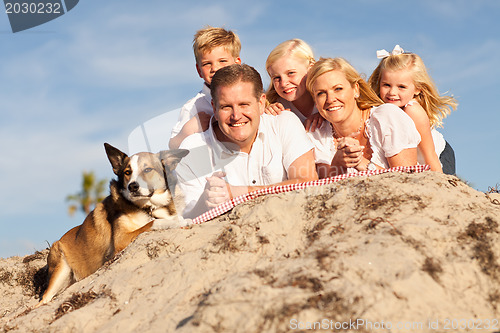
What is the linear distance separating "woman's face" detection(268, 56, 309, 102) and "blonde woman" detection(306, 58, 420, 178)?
35 cm

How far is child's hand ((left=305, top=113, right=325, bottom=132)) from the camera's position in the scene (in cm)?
658

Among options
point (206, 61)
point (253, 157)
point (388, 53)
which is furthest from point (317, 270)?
point (388, 53)

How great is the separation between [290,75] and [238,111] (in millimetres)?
1328

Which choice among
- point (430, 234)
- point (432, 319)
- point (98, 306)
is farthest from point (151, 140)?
point (432, 319)

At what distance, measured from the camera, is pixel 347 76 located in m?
6.26

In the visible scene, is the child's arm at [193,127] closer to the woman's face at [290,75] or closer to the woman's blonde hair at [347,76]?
the woman's face at [290,75]

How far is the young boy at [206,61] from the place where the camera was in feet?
23.7

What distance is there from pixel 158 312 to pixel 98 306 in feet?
2.44

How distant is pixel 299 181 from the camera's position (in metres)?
5.58

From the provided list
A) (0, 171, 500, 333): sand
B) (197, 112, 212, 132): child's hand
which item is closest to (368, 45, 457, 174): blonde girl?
(0, 171, 500, 333): sand

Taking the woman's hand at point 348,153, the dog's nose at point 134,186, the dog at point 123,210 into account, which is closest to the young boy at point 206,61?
the dog at point 123,210

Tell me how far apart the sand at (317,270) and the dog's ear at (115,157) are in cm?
150

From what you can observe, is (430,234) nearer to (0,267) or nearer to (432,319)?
(432,319)

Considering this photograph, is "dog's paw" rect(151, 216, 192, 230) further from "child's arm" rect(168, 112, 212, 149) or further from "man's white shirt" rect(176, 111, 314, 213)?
"child's arm" rect(168, 112, 212, 149)
